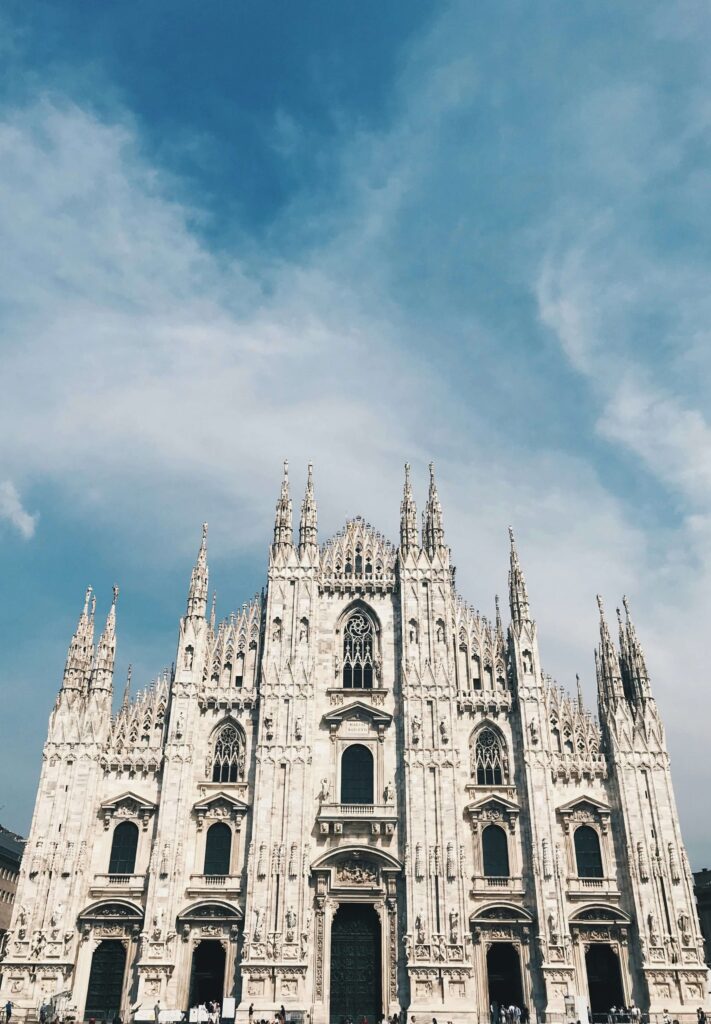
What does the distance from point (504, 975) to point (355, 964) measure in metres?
6.62

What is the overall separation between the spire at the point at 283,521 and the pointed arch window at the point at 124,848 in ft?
51.9

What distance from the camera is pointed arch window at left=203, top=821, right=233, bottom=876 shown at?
39.1 m

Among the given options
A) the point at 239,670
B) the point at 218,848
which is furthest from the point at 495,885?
the point at 239,670

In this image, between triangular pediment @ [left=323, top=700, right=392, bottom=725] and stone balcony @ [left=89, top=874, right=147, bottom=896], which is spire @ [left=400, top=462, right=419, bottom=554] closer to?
triangular pediment @ [left=323, top=700, right=392, bottom=725]

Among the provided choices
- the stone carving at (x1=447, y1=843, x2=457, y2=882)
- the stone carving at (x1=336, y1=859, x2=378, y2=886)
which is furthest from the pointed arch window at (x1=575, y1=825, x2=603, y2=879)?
the stone carving at (x1=336, y1=859, x2=378, y2=886)

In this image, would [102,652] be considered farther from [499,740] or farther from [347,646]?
[499,740]

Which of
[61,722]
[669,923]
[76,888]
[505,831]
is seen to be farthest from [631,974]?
[61,722]

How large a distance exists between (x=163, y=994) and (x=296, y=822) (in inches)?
349

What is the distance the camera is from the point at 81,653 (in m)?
43.4

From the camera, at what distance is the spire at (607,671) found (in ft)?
140

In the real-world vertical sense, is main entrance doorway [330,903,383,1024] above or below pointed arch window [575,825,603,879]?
below

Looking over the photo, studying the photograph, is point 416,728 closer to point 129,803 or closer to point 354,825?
point 354,825

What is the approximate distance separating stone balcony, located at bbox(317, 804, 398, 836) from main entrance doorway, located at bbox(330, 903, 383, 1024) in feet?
10.5

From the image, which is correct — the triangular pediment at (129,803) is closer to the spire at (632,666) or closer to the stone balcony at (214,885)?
the stone balcony at (214,885)
